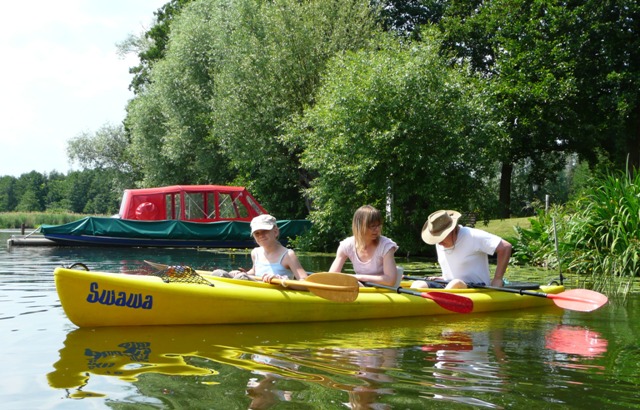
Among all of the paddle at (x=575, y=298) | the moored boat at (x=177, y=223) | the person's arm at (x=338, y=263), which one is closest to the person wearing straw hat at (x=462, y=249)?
the paddle at (x=575, y=298)

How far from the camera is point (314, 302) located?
795 centimetres

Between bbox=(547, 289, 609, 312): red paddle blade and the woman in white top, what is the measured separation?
193 cm

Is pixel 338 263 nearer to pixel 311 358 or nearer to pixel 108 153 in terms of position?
pixel 311 358

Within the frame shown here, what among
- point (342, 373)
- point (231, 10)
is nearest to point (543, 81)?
point (231, 10)

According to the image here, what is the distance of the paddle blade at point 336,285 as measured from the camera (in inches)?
305

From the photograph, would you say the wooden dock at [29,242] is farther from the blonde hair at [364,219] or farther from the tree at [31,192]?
the tree at [31,192]

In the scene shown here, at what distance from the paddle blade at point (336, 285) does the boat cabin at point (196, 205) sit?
1626 cm

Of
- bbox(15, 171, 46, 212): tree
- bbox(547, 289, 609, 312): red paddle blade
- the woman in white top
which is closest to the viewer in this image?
the woman in white top

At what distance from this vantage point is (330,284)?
779 centimetres

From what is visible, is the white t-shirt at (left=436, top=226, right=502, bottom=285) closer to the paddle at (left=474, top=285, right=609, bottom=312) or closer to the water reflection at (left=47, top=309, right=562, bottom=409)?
the paddle at (left=474, top=285, right=609, bottom=312)

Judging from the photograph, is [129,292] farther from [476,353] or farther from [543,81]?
[543,81]

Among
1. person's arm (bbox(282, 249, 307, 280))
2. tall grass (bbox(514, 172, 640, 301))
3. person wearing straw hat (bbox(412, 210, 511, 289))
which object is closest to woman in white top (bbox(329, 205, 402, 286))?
person's arm (bbox(282, 249, 307, 280))

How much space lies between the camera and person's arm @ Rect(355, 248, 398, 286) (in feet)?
26.8

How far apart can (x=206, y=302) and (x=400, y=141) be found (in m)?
12.8
